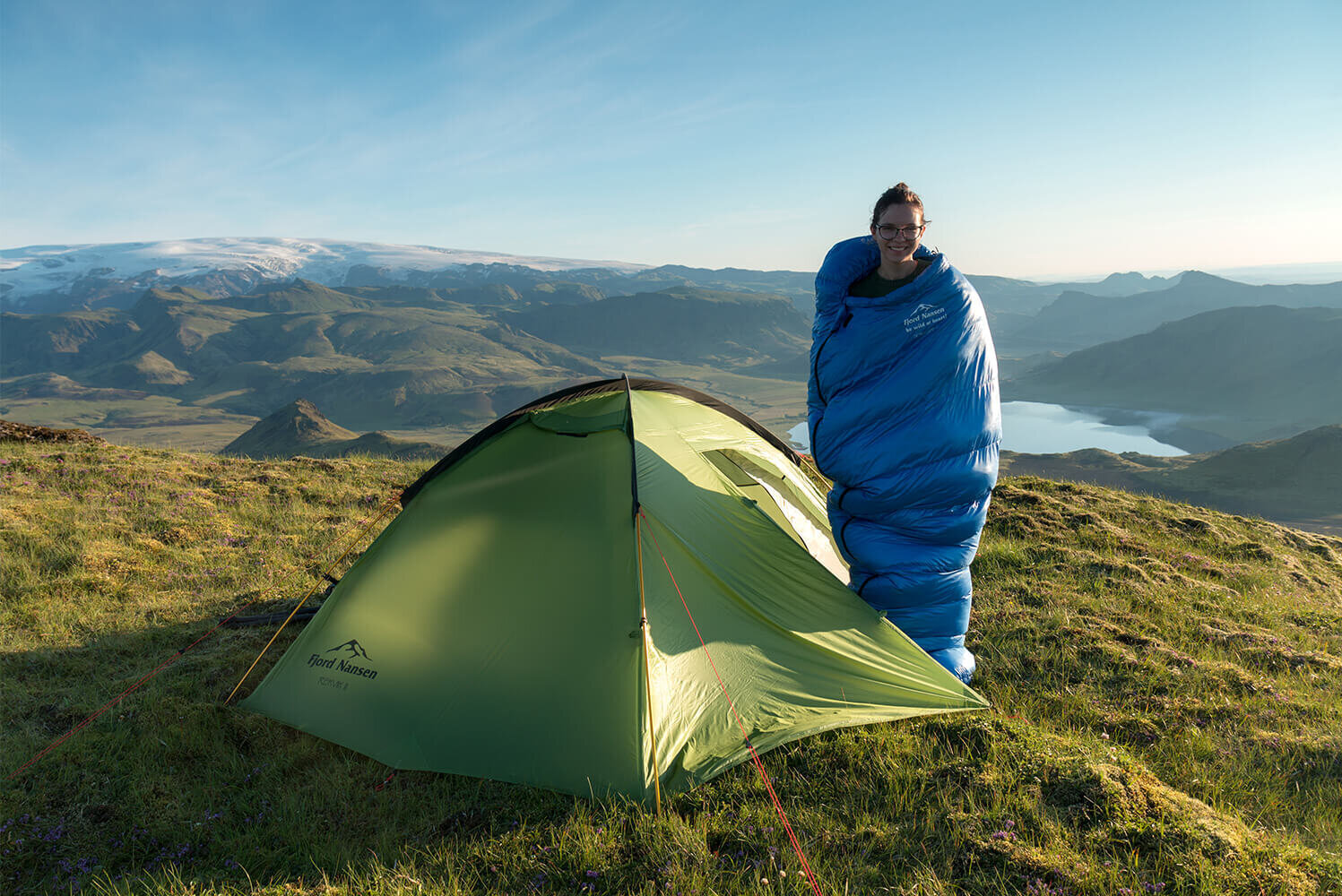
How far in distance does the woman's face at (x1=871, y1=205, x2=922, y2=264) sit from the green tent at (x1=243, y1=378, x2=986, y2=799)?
6.87 ft

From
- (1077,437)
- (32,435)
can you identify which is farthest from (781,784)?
(1077,437)

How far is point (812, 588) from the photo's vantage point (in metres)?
4.60

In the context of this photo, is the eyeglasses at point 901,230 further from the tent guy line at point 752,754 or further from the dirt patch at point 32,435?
the dirt patch at point 32,435

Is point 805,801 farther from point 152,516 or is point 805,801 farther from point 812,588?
point 152,516

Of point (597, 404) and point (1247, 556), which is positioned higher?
point (597, 404)

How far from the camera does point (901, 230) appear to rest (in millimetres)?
4297

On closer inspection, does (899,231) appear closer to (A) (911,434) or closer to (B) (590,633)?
(A) (911,434)

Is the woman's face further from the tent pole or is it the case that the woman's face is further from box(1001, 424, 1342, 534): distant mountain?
A: box(1001, 424, 1342, 534): distant mountain

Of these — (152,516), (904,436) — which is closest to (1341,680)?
(904,436)

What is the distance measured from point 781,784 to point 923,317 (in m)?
3.21

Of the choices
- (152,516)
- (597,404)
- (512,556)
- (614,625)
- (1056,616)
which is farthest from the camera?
(152,516)

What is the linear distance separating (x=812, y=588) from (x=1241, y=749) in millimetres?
3131

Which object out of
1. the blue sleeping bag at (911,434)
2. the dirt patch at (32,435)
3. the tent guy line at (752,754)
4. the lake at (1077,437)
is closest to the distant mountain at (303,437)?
the dirt patch at (32,435)

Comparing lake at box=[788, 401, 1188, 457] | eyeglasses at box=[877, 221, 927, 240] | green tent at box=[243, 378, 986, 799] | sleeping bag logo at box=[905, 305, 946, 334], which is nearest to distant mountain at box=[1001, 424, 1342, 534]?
lake at box=[788, 401, 1188, 457]
